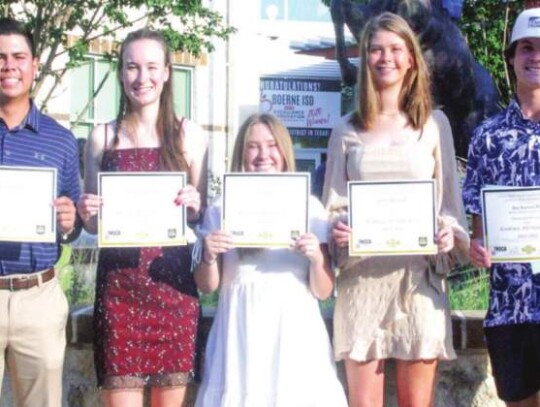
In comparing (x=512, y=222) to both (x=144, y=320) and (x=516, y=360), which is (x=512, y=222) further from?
(x=144, y=320)

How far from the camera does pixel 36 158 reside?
14.2ft

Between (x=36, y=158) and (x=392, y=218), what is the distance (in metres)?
1.33

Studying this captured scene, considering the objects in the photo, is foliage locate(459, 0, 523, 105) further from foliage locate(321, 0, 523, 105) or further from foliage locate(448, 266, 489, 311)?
foliage locate(448, 266, 489, 311)

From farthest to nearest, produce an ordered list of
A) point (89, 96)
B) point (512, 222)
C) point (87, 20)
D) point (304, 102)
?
point (304, 102), point (89, 96), point (87, 20), point (512, 222)

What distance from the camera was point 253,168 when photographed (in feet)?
14.5

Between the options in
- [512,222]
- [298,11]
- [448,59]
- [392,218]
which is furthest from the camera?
[298,11]

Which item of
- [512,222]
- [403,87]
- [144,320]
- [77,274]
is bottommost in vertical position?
[144,320]

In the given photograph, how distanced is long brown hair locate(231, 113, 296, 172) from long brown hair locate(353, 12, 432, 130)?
28cm

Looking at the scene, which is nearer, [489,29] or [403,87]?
[403,87]

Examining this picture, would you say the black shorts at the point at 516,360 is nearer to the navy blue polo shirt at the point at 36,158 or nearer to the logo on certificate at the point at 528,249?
the logo on certificate at the point at 528,249

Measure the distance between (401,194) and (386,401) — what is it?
3.49 feet

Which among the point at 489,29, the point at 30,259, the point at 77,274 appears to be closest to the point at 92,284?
the point at 77,274

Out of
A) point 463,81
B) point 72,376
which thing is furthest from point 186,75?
point 72,376

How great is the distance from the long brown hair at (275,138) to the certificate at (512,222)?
0.74 meters
